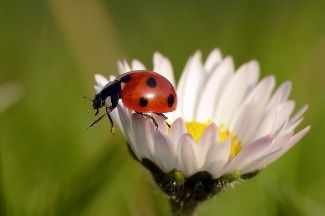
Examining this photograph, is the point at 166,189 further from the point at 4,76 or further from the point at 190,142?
the point at 4,76

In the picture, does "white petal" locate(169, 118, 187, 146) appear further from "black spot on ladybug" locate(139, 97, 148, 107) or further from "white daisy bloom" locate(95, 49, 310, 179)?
"black spot on ladybug" locate(139, 97, 148, 107)

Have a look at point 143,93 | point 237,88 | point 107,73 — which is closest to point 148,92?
point 143,93

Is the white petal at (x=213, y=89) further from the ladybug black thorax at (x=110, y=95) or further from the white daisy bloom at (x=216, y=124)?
the ladybug black thorax at (x=110, y=95)

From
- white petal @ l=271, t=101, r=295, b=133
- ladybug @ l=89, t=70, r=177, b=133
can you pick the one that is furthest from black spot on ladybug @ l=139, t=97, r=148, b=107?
white petal @ l=271, t=101, r=295, b=133

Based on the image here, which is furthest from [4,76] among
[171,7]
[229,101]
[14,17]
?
[171,7]

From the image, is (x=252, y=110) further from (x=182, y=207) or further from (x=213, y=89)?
(x=182, y=207)

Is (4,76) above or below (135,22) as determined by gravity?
above

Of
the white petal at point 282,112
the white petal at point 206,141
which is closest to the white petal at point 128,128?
the white petal at point 206,141
